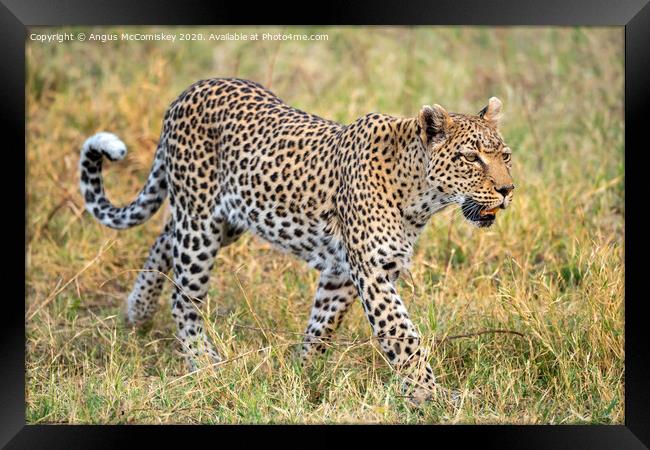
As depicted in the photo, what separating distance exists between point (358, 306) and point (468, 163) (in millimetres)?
1616

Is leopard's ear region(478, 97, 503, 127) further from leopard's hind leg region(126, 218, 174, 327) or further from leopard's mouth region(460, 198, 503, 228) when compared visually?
leopard's hind leg region(126, 218, 174, 327)

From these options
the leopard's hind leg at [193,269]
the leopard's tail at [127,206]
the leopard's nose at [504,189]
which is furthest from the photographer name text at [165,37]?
the leopard's nose at [504,189]

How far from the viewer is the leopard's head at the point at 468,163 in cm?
615

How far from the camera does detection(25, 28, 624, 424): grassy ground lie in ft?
21.1

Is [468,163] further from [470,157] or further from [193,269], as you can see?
[193,269]

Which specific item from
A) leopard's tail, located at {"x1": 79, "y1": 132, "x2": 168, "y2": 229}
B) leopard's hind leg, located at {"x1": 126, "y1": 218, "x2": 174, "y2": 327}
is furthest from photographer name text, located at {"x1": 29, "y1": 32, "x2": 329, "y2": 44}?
leopard's hind leg, located at {"x1": 126, "y1": 218, "x2": 174, "y2": 327}

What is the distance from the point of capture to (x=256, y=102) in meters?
7.23

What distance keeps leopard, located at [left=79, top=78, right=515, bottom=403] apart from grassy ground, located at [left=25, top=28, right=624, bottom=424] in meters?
0.24

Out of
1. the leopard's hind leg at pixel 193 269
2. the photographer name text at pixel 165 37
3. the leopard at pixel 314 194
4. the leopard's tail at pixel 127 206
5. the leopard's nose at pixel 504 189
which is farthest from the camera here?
the photographer name text at pixel 165 37

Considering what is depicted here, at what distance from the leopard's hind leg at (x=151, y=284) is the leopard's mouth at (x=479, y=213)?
7.08 ft

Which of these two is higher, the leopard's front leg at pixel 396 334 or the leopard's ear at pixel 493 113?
the leopard's ear at pixel 493 113

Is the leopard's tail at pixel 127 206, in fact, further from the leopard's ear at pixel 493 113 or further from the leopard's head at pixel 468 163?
the leopard's ear at pixel 493 113
